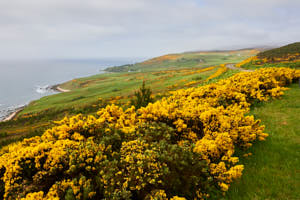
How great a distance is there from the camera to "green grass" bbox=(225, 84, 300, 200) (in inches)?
183

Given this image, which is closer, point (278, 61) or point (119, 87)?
point (278, 61)

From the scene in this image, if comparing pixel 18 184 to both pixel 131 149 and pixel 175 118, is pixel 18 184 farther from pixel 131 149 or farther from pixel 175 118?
pixel 175 118

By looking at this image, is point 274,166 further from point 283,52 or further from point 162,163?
point 283,52

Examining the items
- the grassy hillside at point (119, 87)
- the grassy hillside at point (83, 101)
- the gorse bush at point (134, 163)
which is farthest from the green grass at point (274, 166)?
the grassy hillside at point (119, 87)

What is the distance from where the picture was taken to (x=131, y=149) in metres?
5.08

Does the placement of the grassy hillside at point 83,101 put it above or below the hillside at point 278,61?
below

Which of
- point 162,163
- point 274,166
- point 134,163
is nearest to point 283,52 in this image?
point 274,166

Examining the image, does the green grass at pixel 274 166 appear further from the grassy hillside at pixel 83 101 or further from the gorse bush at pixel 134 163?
the grassy hillside at pixel 83 101

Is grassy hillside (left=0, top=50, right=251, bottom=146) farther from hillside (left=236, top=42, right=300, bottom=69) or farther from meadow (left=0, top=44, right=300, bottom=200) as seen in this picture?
hillside (left=236, top=42, right=300, bottom=69)

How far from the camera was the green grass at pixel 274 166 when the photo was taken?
4.64 metres

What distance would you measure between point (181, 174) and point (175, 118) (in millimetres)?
3713

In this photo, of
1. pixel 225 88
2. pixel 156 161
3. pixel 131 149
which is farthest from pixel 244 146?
pixel 225 88

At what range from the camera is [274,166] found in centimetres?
566

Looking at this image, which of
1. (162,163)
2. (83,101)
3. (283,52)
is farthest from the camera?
(283,52)
